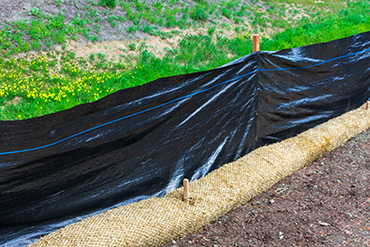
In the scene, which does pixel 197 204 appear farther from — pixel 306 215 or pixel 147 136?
pixel 306 215

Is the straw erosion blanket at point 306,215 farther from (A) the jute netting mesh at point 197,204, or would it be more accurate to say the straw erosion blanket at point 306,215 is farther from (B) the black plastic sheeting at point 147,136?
(B) the black plastic sheeting at point 147,136

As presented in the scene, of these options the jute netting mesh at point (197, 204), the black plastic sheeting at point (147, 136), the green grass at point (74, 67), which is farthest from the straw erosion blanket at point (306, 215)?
the green grass at point (74, 67)

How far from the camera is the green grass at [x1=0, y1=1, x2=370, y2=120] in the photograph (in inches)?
235

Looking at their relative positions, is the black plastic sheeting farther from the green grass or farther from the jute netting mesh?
the green grass

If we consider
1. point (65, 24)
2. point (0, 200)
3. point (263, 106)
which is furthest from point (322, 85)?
point (65, 24)

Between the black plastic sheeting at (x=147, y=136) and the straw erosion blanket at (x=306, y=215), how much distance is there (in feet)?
2.31

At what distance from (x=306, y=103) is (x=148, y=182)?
2798 mm

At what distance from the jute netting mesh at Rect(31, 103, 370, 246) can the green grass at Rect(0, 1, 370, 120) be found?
307cm

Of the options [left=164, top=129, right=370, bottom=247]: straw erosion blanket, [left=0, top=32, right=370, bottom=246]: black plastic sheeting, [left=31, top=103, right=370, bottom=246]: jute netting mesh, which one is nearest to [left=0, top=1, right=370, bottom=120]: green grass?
[left=0, top=32, right=370, bottom=246]: black plastic sheeting

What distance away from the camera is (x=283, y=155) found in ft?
14.1

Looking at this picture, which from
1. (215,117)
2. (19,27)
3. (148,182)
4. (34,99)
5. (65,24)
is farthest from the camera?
(65,24)

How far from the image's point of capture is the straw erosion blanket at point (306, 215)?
3.06 m

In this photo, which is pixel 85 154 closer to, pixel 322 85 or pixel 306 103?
pixel 306 103

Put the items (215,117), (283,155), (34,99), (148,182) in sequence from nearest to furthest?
(148,182) → (215,117) → (283,155) → (34,99)
